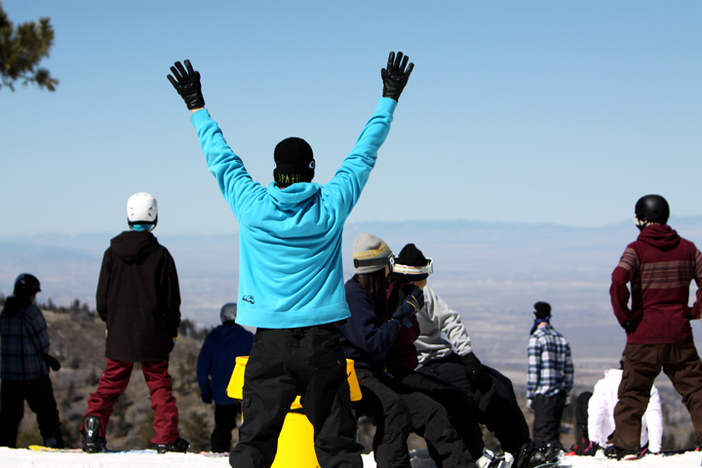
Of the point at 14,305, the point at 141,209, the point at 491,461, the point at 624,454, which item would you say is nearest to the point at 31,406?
the point at 14,305

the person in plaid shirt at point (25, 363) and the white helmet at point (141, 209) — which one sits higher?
the white helmet at point (141, 209)

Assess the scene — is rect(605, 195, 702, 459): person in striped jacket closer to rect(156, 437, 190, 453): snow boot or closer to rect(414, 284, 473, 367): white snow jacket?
rect(414, 284, 473, 367): white snow jacket

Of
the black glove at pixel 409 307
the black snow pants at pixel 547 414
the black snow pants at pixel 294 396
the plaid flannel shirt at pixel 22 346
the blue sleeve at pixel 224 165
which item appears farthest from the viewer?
the black snow pants at pixel 547 414

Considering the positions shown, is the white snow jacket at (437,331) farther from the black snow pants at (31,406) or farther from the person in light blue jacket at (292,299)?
the black snow pants at (31,406)

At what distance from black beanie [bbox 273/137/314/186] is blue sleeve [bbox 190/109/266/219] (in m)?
0.13

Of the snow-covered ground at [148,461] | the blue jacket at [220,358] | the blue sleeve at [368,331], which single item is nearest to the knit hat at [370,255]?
the blue sleeve at [368,331]

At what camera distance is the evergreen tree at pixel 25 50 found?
8.80 metres

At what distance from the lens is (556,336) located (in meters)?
9.65

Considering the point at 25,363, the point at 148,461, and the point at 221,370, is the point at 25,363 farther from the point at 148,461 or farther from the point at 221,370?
the point at 148,461

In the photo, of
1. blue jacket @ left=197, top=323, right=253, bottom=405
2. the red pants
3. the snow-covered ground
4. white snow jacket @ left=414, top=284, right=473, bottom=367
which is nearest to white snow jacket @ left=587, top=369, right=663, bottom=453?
the snow-covered ground

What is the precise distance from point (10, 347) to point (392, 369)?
14.7 feet

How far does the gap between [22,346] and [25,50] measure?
12.9 feet

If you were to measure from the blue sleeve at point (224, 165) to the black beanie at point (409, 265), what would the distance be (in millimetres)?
2130

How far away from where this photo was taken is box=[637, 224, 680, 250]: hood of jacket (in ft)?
19.9
